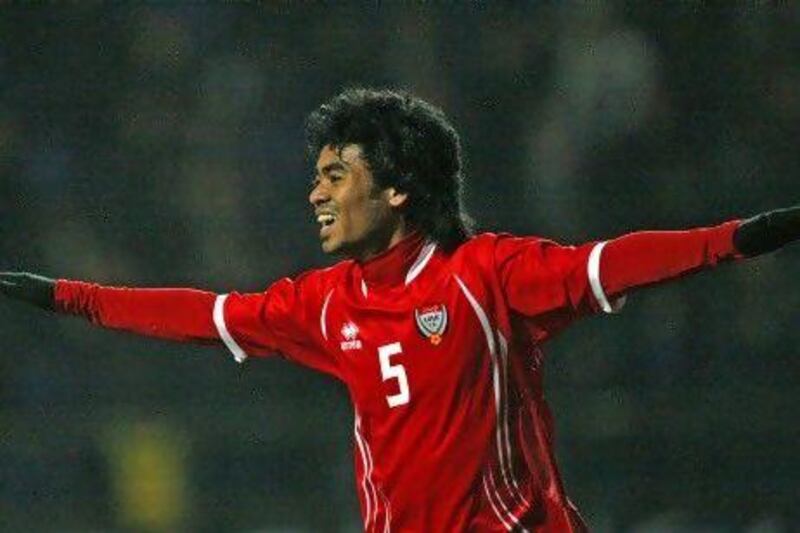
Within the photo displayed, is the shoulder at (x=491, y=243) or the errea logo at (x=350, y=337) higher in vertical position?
the shoulder at (x=491, y=243)

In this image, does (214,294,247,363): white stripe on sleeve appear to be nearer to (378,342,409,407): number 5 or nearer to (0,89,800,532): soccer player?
(0,89,800,532): soccer player

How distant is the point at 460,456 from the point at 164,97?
166 inches

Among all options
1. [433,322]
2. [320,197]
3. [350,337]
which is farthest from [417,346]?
[320,197]

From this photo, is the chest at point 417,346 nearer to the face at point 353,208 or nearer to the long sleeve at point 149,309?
the face at point 353,208

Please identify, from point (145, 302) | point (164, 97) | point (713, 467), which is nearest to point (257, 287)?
point (164, 97)

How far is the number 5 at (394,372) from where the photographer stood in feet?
11.5

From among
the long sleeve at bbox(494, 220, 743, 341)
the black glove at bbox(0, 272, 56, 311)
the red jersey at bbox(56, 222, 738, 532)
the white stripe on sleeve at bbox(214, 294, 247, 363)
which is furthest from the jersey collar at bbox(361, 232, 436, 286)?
the black glove at bbox(0, 272, 56, 311)

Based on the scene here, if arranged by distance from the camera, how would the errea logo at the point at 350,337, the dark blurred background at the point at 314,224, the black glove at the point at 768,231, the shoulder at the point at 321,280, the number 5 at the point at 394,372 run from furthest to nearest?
1. the dark blurred background at the point at 314,224
2. the shoulder at the point at 321,280
3. the errea logo at the point at 350,337
4. the number 5 at the point at 394,372
5. the black glove at the point at 768,231

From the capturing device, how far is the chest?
136 inches

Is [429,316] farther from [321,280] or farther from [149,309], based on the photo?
[149,309]

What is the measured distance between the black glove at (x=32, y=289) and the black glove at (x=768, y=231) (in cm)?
174

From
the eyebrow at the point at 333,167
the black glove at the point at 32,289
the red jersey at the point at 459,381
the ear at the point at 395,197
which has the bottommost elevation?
the red jersey at the point at 459,381

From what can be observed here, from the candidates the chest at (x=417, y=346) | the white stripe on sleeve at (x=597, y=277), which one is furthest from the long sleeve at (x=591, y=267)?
the chest at (x=417, y=346)

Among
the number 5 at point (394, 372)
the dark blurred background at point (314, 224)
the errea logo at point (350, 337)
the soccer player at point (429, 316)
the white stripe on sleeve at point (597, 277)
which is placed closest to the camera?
the white stripe on sleeve at point (597, 277)
